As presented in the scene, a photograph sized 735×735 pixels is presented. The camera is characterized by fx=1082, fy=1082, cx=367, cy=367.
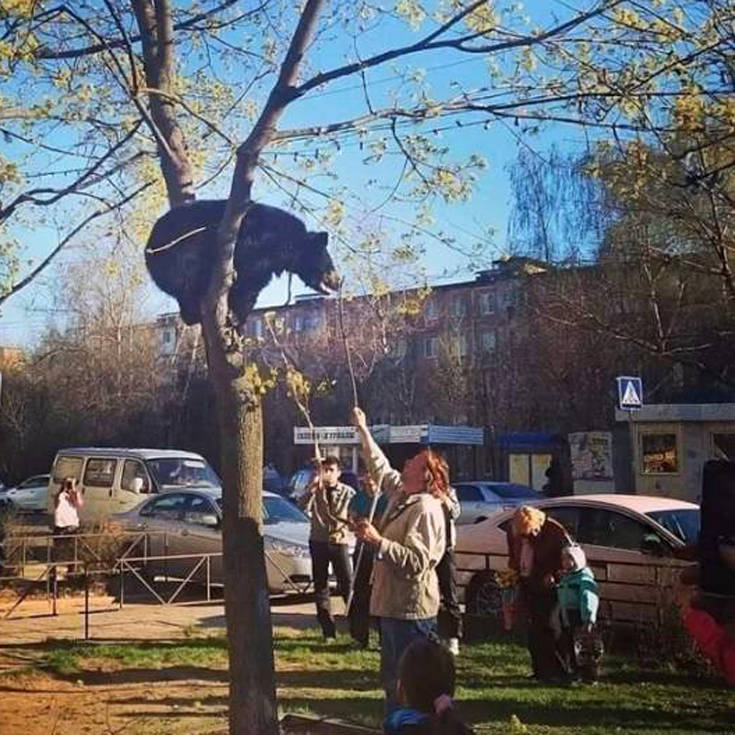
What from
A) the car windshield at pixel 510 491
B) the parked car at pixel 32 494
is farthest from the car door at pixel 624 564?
the parked car at pixel 32 494

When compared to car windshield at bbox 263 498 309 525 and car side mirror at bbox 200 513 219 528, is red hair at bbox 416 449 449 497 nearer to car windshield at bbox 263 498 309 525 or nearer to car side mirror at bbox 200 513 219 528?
car windshield at bbox 263 498 309 525

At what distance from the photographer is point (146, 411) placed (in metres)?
45.4

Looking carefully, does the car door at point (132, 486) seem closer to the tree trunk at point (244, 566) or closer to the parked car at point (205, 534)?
the parked car at point (205, 534)

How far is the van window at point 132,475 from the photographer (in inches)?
790

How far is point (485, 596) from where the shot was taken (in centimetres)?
1108

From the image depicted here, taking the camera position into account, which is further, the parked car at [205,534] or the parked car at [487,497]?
the parked car at [487,497]

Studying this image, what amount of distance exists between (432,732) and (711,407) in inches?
853

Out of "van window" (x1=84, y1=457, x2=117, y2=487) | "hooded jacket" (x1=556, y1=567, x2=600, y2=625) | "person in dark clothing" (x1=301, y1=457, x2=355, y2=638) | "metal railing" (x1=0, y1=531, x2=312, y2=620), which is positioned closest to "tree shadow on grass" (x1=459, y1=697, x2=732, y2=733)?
"hooded jacket" (x1=556, y1=567, x2=600, y2=625)

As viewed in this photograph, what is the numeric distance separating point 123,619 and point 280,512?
148 inches

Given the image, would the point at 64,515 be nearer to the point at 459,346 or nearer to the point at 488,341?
the point at 488,341

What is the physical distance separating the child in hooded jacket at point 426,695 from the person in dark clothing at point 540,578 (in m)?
4.43

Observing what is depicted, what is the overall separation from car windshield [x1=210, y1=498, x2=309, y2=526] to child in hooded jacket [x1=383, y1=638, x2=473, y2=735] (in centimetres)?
1036

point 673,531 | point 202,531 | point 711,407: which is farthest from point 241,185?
point 711,407

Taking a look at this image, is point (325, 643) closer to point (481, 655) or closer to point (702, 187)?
point (481, 655)
